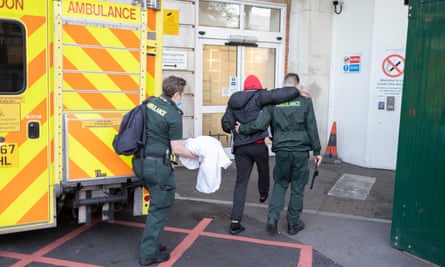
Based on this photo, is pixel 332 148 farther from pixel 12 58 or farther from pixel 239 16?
pixel 12 58

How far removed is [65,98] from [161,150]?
104 cm

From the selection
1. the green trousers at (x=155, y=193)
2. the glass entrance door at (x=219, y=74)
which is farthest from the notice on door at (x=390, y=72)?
the green trousers at (x=155, y=193)

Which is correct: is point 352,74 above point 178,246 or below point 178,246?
above

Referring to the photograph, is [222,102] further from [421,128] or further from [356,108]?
[421,128]

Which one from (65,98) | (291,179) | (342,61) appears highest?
(342,61)

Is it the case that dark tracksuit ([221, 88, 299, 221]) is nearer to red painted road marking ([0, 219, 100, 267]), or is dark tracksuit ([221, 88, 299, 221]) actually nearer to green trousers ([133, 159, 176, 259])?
green trousers ([133, 159, 176, 259])

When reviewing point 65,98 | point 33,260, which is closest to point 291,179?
point 65,98

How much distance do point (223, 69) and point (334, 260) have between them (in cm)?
529

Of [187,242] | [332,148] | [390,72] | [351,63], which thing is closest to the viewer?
[187,242]

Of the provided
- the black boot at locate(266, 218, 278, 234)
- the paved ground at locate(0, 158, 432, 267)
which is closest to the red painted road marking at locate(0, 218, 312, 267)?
the paved ground at locate(0, 158, 432, 267)

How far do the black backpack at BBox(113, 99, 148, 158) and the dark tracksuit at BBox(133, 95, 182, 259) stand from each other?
0.16 feet

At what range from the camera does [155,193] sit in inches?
157

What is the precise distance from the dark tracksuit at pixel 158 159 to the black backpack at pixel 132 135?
0.05 m

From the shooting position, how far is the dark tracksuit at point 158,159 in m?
3.92
